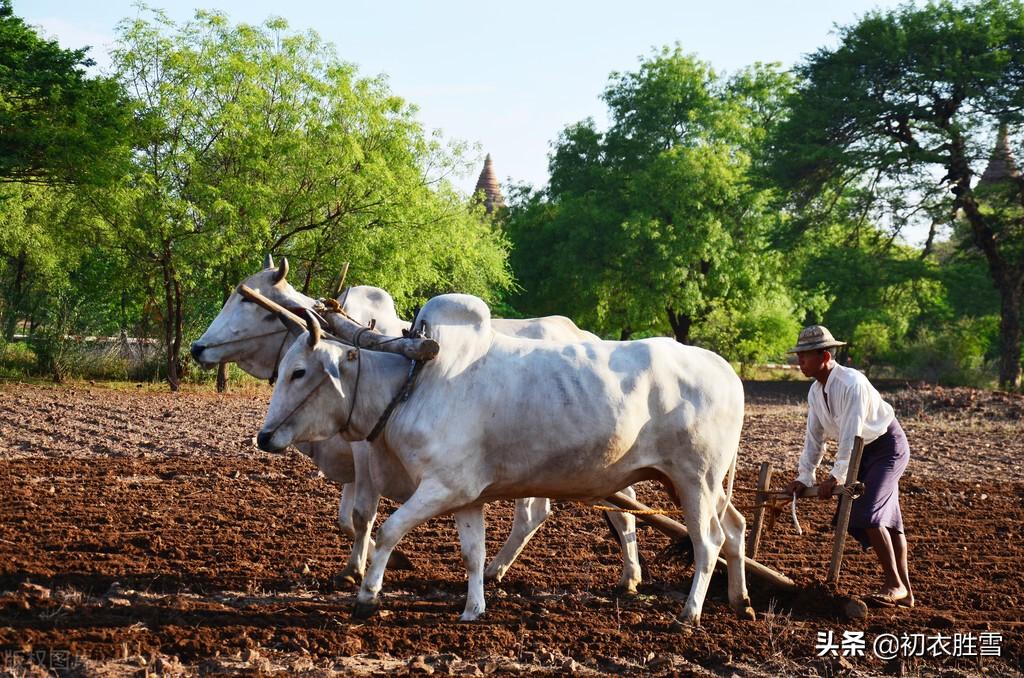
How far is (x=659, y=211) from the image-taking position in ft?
111

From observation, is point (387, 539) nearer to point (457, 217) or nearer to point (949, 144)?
point (457, 217)

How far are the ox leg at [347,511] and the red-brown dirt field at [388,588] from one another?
1.09 feet

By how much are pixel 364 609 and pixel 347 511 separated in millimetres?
1628

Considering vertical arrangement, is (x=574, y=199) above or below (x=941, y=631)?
above

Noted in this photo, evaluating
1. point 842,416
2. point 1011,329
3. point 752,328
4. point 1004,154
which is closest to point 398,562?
point 842,416

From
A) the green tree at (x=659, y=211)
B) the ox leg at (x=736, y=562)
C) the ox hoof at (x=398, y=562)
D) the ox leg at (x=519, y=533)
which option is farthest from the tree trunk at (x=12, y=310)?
the ox leg at (x=736, y=562)

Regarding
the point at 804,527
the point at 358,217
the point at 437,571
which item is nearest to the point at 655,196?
the point at 358,217

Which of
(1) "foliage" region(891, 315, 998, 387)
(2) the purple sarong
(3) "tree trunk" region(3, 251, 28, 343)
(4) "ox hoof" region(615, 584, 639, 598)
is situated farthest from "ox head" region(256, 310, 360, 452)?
(1) "foliage" region(891, 315, 998, 387)

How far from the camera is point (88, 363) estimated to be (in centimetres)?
2492

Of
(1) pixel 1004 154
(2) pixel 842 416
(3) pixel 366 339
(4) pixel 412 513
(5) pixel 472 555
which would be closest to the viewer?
(4) pixel 412 513

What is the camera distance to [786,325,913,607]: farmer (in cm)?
676

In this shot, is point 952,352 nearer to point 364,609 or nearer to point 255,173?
point 255,173

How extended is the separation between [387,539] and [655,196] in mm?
29143

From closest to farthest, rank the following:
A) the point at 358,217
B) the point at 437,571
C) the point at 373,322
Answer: the point at 373,322
the point at 437,571
the point at 358,217
